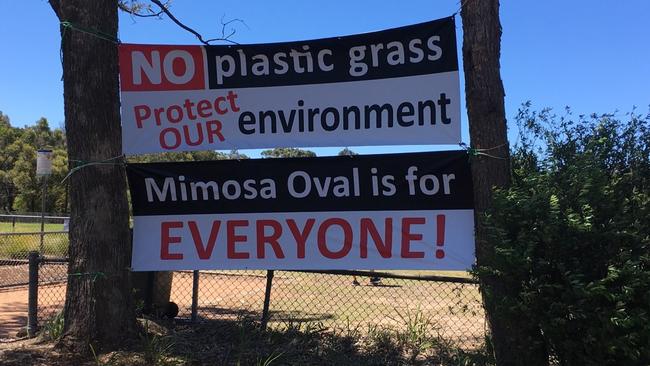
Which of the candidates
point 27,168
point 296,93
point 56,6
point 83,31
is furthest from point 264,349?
point 27,168

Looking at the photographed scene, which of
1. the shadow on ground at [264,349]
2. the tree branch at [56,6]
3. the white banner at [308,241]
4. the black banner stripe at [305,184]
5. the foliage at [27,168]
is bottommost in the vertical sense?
the shadow on ground at [264,349]

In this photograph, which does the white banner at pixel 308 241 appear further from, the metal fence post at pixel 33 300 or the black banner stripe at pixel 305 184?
the metal fence post at pixel 33 300

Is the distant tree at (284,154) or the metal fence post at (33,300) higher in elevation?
the distant tree at (284,154)

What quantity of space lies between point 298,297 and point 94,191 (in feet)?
20.6

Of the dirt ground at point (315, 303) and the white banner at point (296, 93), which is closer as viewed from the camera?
the white banner at point (296, 93)

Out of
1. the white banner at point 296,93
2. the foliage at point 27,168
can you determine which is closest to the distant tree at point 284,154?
the white banner at point 296,93

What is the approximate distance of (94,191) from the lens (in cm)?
521

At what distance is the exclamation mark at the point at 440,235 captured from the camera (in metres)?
4.89

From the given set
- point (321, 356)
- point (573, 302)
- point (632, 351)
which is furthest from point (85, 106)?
point (632, 351)

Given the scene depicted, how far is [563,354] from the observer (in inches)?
149

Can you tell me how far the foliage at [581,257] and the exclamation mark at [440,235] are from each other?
82 cm

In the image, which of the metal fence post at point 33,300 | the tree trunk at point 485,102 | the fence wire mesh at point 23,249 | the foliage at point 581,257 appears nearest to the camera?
the foliage at point 581,257

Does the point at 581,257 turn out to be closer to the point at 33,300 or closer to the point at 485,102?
the point at 485,102

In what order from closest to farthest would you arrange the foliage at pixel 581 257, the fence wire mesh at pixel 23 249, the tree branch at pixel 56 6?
the foliage at pixel 581 257 → the tree branch at pixel 56 6 → the fence wire mesh at pixel 23 249
